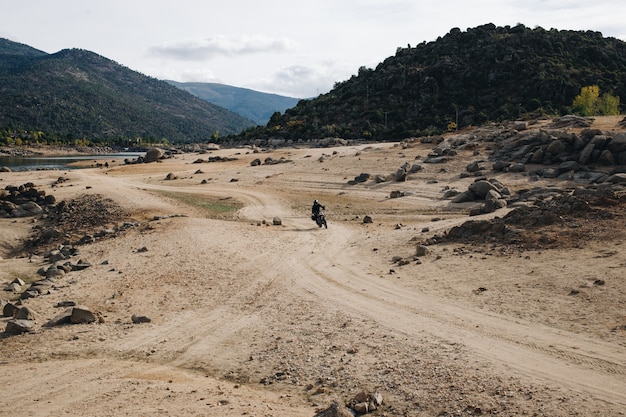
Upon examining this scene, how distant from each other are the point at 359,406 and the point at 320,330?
128 inches

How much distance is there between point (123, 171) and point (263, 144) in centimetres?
2609

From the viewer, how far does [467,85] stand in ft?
249

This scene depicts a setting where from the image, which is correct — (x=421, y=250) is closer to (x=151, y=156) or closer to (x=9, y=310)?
(x=9, y=310)

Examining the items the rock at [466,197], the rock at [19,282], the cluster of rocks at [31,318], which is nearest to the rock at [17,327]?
the cluster of rocks at [31,318]

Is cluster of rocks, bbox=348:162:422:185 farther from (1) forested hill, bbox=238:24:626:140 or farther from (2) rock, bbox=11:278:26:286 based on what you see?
(1) forested hill, bbox=238:24:626:140

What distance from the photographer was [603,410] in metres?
7.21

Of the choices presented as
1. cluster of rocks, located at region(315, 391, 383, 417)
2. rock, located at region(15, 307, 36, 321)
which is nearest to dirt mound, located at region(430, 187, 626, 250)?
cluster of rocks, located at region(315, 391, 383, 417)

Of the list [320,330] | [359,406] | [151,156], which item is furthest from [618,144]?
[151,156]

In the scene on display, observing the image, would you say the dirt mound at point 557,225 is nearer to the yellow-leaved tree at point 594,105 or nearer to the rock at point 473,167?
the rock at point 473,167

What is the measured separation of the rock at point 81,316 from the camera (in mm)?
12258

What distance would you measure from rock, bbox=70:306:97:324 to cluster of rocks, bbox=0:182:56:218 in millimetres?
20995

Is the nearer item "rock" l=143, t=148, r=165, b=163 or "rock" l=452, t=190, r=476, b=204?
"rock" l=452, t=190, r=476, b=204

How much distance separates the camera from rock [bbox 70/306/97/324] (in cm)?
1226

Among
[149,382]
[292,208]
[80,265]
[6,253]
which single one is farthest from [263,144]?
[149,382]
